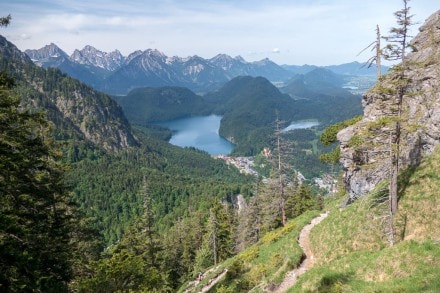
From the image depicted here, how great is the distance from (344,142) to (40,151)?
3213cm

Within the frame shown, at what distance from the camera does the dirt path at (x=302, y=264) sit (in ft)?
89.8

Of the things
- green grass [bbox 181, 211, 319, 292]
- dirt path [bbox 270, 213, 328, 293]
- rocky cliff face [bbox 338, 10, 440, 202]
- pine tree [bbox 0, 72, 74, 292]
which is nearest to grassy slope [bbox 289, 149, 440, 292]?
dirt path [bbox 270, 213, 328, 293]

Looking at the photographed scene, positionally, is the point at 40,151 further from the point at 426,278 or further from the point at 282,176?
the point at 282,176

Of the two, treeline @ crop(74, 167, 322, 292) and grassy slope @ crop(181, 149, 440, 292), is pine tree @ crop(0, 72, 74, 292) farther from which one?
grassy slope @ crop(181, 149, 440, 292)

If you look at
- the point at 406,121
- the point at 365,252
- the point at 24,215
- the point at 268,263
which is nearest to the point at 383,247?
the point at 365,252

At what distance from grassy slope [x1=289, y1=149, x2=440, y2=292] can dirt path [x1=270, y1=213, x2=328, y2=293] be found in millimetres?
885

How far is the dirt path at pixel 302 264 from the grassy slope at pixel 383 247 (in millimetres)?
885

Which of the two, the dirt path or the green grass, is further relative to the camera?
the green grass

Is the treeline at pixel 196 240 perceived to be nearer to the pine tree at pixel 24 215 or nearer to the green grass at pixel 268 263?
the pine tree at pixel 24 215

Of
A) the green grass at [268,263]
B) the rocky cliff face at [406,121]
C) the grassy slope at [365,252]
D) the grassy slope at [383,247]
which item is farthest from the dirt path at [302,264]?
the rocky cliff face at [406,121]

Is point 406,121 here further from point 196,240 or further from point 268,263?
point 196,240

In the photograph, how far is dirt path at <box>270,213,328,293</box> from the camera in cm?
2736

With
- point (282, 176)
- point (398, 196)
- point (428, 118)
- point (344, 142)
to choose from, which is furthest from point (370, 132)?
point (282, 176)

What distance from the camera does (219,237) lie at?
64.9 metres
